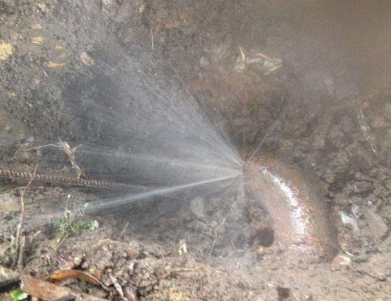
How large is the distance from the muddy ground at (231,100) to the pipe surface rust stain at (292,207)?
0.29ft

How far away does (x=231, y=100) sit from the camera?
309 cm

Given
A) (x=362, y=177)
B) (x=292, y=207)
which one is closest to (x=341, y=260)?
(x=292, y=207)

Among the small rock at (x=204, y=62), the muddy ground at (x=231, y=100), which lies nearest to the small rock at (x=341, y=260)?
the muddy ground at (x=231, y=100)

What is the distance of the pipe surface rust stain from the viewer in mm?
2627

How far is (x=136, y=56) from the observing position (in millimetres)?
2852

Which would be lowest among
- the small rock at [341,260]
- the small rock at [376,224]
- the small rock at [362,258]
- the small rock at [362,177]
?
the small rock at [341,260]

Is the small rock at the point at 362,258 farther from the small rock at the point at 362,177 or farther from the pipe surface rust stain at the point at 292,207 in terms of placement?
the small rock at the point at 362,177

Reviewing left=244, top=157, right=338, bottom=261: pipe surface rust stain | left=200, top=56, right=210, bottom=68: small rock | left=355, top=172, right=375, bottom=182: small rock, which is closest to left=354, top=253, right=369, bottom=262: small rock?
left=244, top=157, right=338, bottom=261: pipe surface rust stain

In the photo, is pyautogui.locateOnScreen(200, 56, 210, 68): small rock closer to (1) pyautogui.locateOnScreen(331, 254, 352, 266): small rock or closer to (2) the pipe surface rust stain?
(2) the pipe surface rust stain

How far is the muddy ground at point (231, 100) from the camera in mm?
2602

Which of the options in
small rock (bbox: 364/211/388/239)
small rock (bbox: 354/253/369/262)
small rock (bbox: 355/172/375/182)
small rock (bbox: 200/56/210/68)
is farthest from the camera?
small rock (bbox: 200/56/210/68)

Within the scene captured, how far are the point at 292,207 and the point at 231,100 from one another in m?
1.16

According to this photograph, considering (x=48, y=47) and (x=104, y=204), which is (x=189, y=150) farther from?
(x=48, y=47)

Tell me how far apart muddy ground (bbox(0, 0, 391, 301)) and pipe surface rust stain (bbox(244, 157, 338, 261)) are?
0.09 meters
